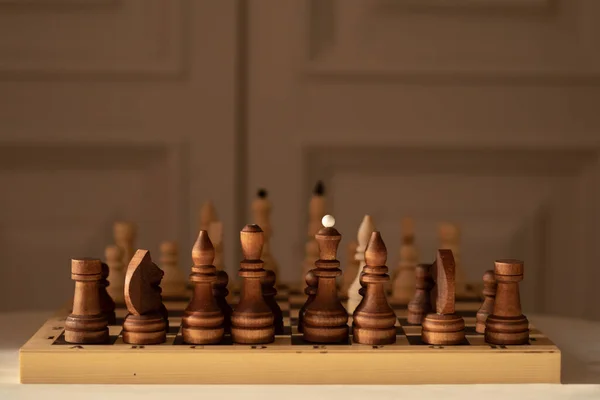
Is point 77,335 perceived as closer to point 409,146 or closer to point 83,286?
point 83,286

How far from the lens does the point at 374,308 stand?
45.8 inches

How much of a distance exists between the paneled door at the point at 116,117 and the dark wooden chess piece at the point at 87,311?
2.82ft

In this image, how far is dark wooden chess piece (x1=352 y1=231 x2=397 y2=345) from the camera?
3.78ft

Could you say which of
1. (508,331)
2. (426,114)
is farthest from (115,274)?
(426,114)

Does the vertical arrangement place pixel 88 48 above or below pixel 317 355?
above

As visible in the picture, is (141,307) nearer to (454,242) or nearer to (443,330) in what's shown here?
(443,330)

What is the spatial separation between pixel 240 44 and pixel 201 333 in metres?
1.00

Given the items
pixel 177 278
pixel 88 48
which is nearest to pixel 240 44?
pixel 88 48

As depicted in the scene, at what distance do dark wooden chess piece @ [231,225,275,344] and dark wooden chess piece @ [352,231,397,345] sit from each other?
111 millimetres

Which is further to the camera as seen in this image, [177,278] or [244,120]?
[244,120]

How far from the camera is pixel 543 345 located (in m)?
1.16

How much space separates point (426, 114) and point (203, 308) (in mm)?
1004
